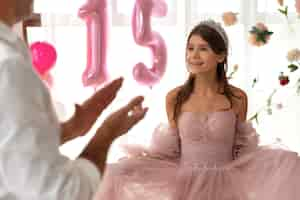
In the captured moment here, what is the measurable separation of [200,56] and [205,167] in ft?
1.17

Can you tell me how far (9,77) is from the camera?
56 cm

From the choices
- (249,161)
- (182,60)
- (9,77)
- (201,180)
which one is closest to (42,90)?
(9,77)

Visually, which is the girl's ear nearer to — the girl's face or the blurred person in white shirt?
the girl's face

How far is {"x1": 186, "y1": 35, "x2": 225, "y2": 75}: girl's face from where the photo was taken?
1570 mm

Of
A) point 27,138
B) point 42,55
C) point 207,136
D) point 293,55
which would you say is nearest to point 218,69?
point 207,136

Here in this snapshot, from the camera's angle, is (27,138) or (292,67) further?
(292,67)

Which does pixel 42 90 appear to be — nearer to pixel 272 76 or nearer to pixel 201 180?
pixel 201 180

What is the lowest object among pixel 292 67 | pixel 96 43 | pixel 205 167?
Answer: pixel 205 167

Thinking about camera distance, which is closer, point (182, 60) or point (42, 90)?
point (42, 90)

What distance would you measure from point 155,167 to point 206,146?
0.18 m

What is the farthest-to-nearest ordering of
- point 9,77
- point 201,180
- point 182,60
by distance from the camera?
point 182,60 < point 201,180 < point 9,77

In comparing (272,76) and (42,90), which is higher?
(42,90)

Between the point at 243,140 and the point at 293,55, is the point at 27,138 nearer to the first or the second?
the point at 243,140

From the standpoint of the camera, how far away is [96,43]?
1.71 metres
